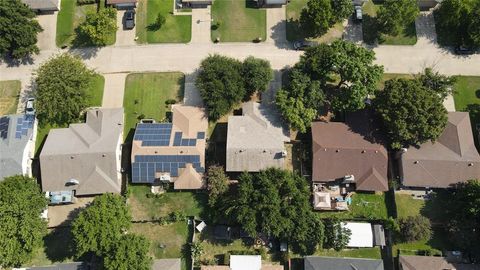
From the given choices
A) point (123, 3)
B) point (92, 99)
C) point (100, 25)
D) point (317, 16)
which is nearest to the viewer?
point (317, 16)

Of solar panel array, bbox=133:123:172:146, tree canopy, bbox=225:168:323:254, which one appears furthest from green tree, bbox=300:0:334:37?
solar panel array, bbox=133:123:172:146

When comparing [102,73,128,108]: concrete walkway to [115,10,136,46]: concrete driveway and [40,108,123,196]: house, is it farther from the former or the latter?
[40,108,123,196]: house

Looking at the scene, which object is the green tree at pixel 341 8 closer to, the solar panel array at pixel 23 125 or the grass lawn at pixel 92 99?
the grass lawn at pixel 92 99

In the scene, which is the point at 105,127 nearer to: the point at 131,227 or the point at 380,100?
the point at 131,227

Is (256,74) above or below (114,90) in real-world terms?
above

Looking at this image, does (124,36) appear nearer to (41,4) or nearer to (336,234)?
(41,4)

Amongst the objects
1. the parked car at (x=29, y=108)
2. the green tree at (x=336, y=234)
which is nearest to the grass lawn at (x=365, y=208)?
the green tree at (x=336, y=234)

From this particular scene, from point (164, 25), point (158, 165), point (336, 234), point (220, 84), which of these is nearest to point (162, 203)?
point (158, 165)

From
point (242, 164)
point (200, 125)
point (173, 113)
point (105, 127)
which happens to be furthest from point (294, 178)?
point (105, 127)
